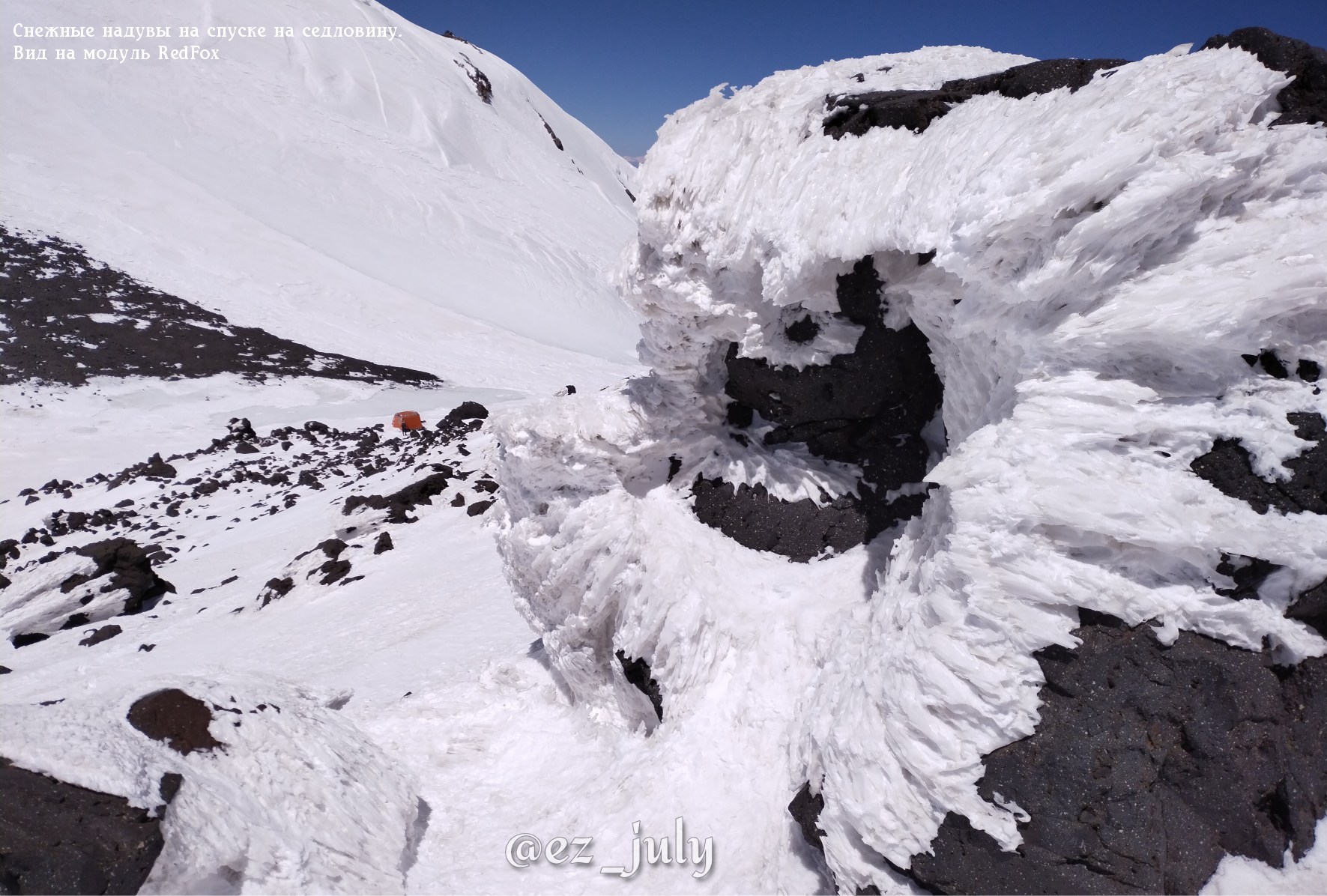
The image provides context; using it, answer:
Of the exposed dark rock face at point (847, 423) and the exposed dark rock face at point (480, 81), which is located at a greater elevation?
the exposed dark rock face at point (480, 81)

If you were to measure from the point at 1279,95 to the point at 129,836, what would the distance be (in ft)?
21.0

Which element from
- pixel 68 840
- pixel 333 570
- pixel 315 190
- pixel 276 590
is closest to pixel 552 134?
pixel 315 190

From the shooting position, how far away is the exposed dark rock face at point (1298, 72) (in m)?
3.11

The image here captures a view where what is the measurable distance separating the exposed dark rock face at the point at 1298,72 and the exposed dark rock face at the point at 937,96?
0.60 metres

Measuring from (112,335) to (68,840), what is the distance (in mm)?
34918

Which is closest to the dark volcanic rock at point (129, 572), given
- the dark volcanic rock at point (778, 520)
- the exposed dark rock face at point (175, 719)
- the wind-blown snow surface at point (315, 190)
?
the exposed dark rock face at point (175, 719)

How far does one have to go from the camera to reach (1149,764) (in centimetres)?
308

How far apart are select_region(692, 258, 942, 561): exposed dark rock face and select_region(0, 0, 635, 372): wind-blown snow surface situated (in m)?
29.5

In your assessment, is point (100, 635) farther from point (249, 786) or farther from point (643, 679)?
point (643, 679)

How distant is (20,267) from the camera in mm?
33531

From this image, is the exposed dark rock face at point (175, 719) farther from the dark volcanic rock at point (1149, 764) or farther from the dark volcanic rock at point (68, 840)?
the dark volcanic rock at point (1149, 764)

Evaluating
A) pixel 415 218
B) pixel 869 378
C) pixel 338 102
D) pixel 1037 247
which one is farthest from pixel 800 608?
pixel 338 102

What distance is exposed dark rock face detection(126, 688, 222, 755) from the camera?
4488mm

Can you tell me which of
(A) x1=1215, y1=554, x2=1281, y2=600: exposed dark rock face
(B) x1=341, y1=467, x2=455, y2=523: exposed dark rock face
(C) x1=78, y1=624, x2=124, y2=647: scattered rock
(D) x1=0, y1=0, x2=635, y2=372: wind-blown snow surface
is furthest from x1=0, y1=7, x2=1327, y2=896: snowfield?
(D) x1=0, y1=0, x2=635, y2=372: wind-blown snow surface
